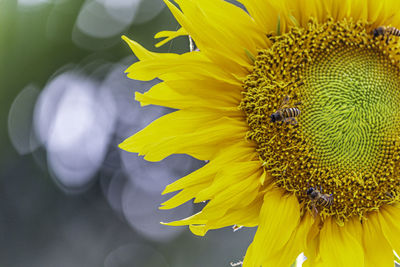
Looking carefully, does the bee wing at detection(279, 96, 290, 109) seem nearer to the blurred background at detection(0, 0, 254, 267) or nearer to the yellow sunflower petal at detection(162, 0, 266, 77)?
the yellow sunflower petal at detection(162, 0, 266, 77)

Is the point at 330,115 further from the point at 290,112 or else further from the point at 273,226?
the point at 273,226

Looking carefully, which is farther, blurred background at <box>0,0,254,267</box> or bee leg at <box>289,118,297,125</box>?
blurred background at <box>0,0,254,267</box>

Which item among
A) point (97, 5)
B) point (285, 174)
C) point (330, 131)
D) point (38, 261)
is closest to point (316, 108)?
point (330, 131)

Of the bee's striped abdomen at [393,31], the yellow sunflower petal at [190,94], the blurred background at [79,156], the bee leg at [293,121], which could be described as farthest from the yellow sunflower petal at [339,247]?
the blurred background at [79,156]

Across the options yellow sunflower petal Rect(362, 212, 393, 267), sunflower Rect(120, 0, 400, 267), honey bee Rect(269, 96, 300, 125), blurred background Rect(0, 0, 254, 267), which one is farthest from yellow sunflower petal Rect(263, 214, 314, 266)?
blurred background Rect(0, 0, 254, 267)

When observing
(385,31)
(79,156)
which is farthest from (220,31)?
(79,156)
